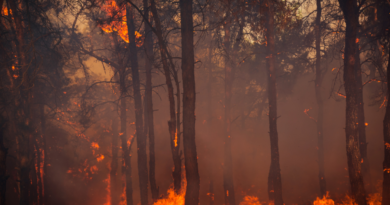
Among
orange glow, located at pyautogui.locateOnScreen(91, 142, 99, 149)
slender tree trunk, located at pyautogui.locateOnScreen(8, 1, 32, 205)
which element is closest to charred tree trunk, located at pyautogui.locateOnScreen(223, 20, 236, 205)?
slender tree trunk, located at pyautogui.locateOnScreen(8, 1, 32, 205)

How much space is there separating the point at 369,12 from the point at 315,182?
13.2 metres

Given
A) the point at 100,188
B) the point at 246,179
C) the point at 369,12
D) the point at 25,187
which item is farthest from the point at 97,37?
the point at 369,12

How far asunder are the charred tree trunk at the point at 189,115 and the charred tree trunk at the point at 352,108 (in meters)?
5.23

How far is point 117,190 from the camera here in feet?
63.2

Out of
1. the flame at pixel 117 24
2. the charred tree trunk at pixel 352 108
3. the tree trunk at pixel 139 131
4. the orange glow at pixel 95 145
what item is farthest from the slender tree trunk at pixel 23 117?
the orange glow at pixel 95 145

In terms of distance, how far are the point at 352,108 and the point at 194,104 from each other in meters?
5.42

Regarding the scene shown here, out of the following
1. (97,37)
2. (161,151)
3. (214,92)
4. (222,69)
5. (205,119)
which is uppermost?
(97,37)

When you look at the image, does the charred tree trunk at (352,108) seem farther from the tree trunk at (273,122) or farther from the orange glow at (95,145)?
the orange glow at (95,145)

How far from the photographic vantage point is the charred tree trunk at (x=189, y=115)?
625cm

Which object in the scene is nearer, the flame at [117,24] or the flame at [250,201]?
the flame at [117,24]

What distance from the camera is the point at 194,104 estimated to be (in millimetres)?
6551

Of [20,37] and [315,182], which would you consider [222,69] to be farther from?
[20,37]

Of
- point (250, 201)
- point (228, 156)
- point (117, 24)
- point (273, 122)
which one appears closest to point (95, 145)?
point (228, 156)

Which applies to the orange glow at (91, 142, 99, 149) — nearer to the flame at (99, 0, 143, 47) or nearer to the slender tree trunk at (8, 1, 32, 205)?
the slender tree trunk at (8, 1, 32, 205)
